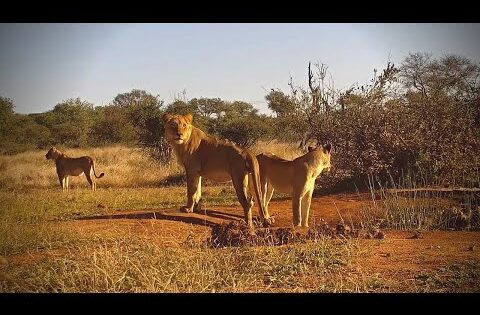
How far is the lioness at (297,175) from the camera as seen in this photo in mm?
6523

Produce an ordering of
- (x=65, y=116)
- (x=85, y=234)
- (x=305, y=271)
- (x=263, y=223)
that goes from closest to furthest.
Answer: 1. (x=305, y=271)
2. (x=85, y=234)
3. (x=263, y=223)
4. (x=65, y=116)

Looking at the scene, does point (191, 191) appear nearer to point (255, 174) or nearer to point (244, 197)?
point (244, 197)

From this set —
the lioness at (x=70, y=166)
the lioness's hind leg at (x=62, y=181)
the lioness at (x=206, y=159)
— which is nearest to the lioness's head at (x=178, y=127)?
the lioness at (x=206, y=159)

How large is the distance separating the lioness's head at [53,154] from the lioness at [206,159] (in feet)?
11.2

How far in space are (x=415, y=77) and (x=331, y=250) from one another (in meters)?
3.86

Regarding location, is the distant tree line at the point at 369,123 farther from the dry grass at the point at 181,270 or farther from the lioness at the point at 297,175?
the dry grass at the point at 181,270

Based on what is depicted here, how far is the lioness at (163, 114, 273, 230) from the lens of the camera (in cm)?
667

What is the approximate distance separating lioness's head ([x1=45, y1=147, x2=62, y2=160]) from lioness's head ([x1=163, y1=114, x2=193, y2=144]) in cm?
343

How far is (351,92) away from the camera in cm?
834

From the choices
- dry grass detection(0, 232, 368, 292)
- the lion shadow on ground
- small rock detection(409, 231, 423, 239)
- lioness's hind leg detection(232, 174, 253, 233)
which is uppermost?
lioness's hind leg detection(232, 174, 253, 233)

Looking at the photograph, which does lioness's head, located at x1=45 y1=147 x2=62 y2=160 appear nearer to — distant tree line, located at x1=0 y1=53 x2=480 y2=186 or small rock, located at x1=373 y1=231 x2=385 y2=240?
distant tree line, located at x1=0 y1=53 x2=480 y2=186

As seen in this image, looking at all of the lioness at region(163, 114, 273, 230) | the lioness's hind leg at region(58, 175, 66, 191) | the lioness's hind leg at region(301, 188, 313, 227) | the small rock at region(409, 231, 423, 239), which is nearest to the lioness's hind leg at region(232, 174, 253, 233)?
the lioness at region(163, 114, 273, 230)
